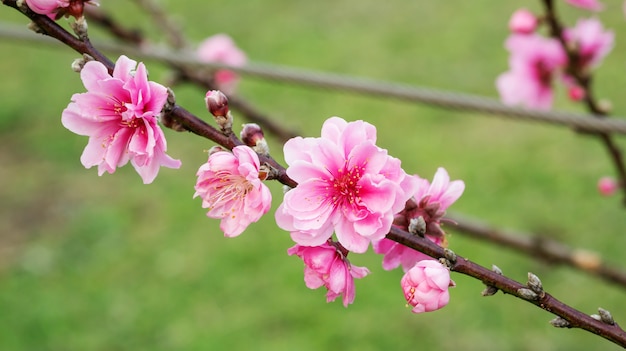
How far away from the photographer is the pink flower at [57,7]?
28.9 inches

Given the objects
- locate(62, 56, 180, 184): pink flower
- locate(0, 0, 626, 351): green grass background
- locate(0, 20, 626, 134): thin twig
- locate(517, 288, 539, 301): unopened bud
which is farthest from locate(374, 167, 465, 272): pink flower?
locate(0, 0, 626, 351): green grass background

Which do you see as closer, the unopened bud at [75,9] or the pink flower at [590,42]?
the unopened bud at [75,9]

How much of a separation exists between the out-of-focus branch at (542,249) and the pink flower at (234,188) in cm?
99

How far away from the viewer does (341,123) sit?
2.35 ft

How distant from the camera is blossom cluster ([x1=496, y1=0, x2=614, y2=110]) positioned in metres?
1.55

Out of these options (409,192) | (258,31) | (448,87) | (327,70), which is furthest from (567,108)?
(409,192)

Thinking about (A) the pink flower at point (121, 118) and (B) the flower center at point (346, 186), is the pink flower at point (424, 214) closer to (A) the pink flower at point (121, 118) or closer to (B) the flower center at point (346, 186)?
(B) the flower center at point (346, 186)

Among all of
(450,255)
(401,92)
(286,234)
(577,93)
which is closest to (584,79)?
Answer: (577,93)

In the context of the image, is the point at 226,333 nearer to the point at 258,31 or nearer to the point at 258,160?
the point at 258,160

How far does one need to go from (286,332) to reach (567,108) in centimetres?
203

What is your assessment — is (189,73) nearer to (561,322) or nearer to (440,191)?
(440,191)

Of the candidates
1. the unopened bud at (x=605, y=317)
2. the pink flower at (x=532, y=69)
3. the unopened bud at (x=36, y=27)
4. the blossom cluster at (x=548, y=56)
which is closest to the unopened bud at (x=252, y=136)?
the unopened bud at (x=36, y=27)

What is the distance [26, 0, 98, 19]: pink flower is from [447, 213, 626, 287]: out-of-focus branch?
3.51 feet

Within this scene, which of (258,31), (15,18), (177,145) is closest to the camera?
(177,145)
